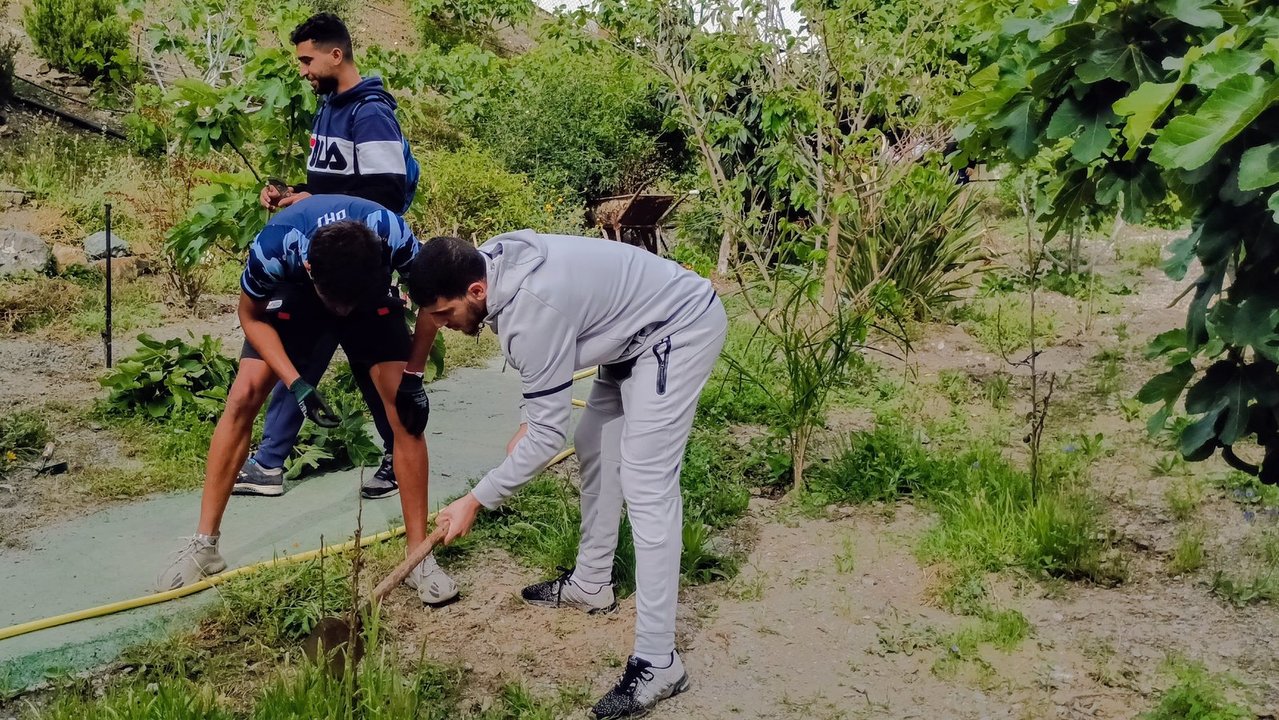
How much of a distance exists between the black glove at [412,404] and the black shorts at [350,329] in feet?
0.82

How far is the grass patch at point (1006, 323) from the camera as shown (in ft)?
25.8

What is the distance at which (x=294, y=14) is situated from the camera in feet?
19.1

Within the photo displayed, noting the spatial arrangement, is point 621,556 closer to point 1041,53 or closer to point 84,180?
point 1041,53

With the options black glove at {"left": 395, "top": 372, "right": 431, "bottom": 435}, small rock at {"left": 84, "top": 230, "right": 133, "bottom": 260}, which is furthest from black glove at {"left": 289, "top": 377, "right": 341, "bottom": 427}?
small rock at {"left": 84, "top": 230, "right": 133, "bottom": 260}

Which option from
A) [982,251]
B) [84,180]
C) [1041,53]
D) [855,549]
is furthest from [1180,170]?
[84,180]

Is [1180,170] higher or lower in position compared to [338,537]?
higher

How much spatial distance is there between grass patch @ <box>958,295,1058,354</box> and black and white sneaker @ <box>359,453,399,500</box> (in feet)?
14.2

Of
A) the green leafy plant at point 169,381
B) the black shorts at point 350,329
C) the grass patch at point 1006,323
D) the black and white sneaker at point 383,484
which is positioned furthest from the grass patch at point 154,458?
the grass patch at point 1006,323

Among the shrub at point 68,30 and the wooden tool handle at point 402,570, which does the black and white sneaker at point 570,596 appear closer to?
the wooden tool handle at point 402,570

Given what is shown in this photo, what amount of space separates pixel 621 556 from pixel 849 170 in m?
2.59

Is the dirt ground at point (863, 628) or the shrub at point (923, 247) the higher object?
the shrub at point (923, 247)

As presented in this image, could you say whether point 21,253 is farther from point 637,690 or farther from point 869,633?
point 869,633

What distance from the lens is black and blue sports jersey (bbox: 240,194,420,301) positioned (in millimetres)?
3795

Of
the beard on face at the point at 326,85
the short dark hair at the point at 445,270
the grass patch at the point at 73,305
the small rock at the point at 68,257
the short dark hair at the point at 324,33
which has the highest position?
the short dark hair at the point at 324,33
